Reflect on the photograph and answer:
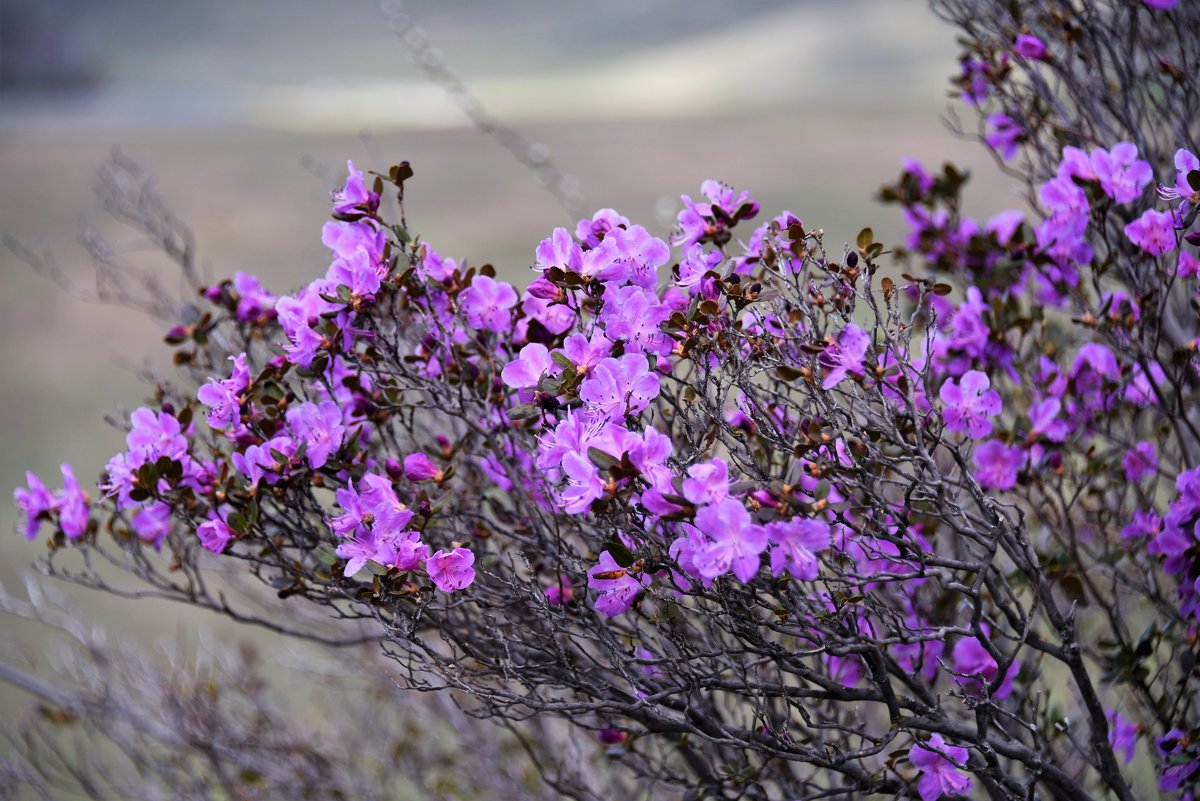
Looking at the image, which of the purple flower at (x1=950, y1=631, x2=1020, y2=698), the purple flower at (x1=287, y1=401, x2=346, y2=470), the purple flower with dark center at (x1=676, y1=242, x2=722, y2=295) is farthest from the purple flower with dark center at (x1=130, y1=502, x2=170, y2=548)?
the purple flower at (x1=950, y1=631, x2=1020, y2=698)

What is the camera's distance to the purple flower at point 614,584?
1406 millimetres

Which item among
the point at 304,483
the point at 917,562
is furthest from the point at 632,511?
the point at 304,483

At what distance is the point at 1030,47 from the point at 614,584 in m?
1.56

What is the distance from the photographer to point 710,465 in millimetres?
1222

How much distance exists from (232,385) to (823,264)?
0.95 metres

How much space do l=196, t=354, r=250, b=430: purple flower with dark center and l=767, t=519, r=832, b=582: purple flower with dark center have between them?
2.98 ft

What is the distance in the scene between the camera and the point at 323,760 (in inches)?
126

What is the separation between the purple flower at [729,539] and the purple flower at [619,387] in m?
0.21

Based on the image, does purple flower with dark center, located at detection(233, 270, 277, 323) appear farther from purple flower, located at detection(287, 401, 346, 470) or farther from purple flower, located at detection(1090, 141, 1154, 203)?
purple flower, located at detection(1090, 141, 1154, 203)

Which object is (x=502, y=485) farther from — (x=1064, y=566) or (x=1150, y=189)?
(x=1150, y=189)

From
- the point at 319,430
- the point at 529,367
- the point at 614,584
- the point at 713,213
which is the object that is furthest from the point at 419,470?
the point at 713,213

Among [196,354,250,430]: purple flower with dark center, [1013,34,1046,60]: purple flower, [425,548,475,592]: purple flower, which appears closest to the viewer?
[425,548,475,592]: purple flower

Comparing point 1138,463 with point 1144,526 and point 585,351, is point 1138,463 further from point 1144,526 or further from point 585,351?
point 585,351

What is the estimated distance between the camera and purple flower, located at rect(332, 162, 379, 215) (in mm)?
1671
